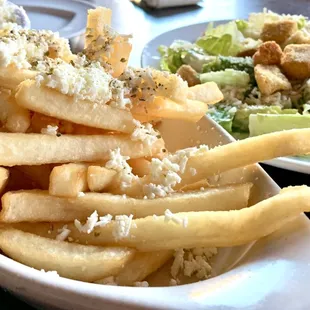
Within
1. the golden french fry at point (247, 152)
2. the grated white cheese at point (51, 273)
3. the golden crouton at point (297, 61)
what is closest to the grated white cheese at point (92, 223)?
the grated white cheese at point (51, 273)

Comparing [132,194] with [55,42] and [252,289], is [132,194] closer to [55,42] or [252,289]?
[252,289]

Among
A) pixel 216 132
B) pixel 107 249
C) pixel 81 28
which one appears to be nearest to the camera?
pixel 107 249

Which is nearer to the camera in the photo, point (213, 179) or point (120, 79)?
point (120, 79)

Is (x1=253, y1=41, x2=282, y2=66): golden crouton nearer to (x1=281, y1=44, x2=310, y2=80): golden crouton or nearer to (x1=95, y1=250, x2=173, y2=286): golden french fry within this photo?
(x1=281, y1=44, x2=310, y2=80): golden crouton

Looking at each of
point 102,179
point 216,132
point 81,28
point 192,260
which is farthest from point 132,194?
point 81,28

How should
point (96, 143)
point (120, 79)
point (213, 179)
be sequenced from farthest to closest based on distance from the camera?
point (213, 179)
point (120, 79)
point (96, 143)

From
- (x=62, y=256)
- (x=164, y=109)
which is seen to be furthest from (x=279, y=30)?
(x=62, y=256)
